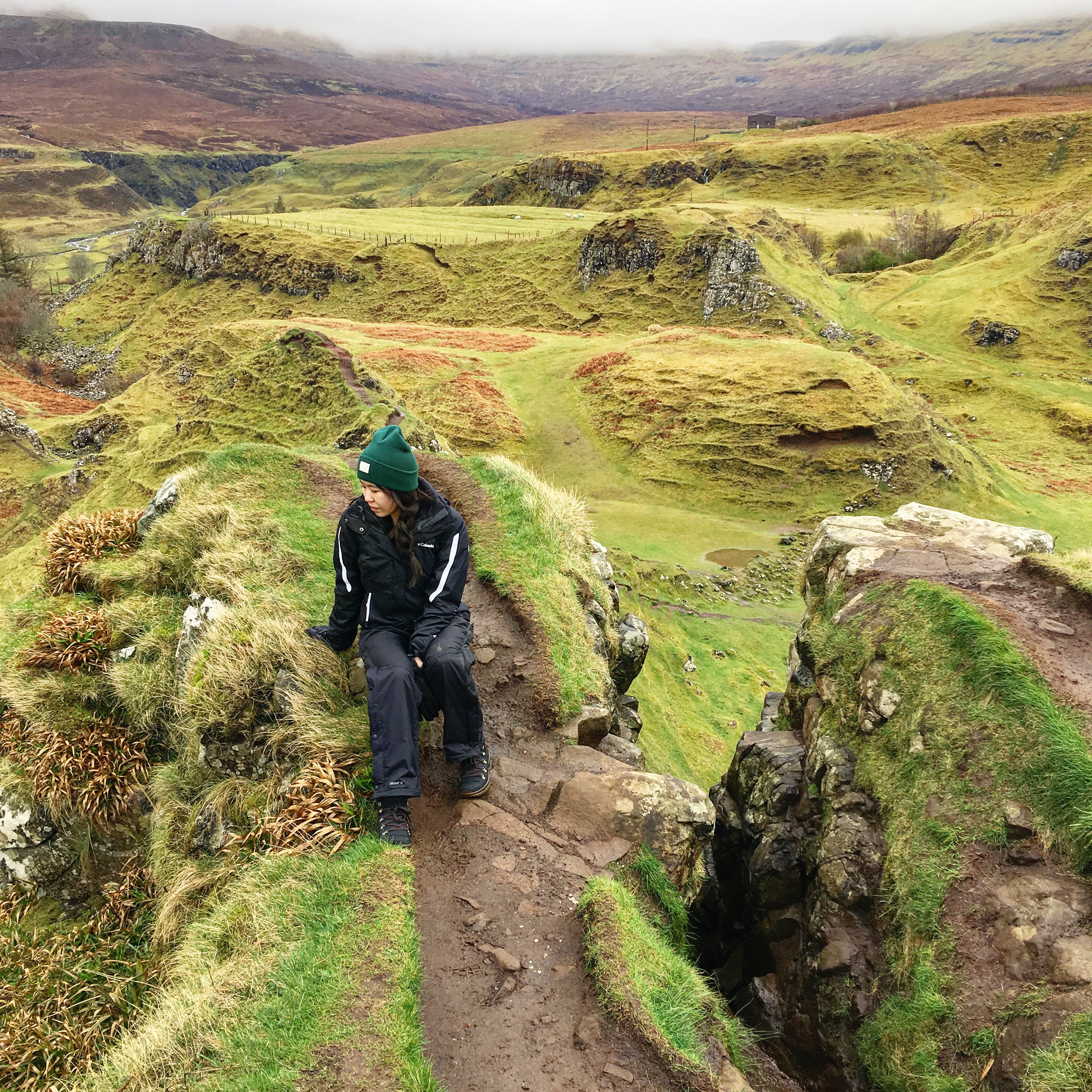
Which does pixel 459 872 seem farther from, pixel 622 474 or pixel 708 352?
pixel 708 352

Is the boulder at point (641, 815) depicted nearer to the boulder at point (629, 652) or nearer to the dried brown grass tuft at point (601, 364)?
the boulder at point (629, 652)

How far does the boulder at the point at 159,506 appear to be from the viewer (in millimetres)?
12086

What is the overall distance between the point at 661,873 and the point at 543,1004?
7.41 ft

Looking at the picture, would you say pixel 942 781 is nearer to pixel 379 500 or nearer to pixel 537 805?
pixel 537 805

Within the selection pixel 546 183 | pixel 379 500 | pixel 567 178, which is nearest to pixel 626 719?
pixel 379 500

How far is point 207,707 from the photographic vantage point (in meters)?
8.07

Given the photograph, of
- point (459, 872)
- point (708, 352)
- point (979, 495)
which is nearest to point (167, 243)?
point (708, 352)

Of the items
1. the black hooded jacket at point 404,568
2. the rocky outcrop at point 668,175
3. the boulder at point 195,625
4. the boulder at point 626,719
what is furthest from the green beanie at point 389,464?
the rocky outcrop at point 668,175

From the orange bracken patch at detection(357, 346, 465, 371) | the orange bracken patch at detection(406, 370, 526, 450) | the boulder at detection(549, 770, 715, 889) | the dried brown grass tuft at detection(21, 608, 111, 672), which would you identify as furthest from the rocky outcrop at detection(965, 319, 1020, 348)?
the dried brown grass tuft at detection(21, 608, 111, 672)

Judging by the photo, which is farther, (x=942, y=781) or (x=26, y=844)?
(x=26, y=844)

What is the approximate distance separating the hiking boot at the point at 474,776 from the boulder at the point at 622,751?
2.39 metres

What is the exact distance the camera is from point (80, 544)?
11906mm

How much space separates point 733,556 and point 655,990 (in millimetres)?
26314

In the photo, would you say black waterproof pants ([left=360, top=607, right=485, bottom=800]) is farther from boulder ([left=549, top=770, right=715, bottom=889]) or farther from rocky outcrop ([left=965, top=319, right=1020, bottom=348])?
rocky outcrop ([left=965, top=319, right=1020, bottom=348])
